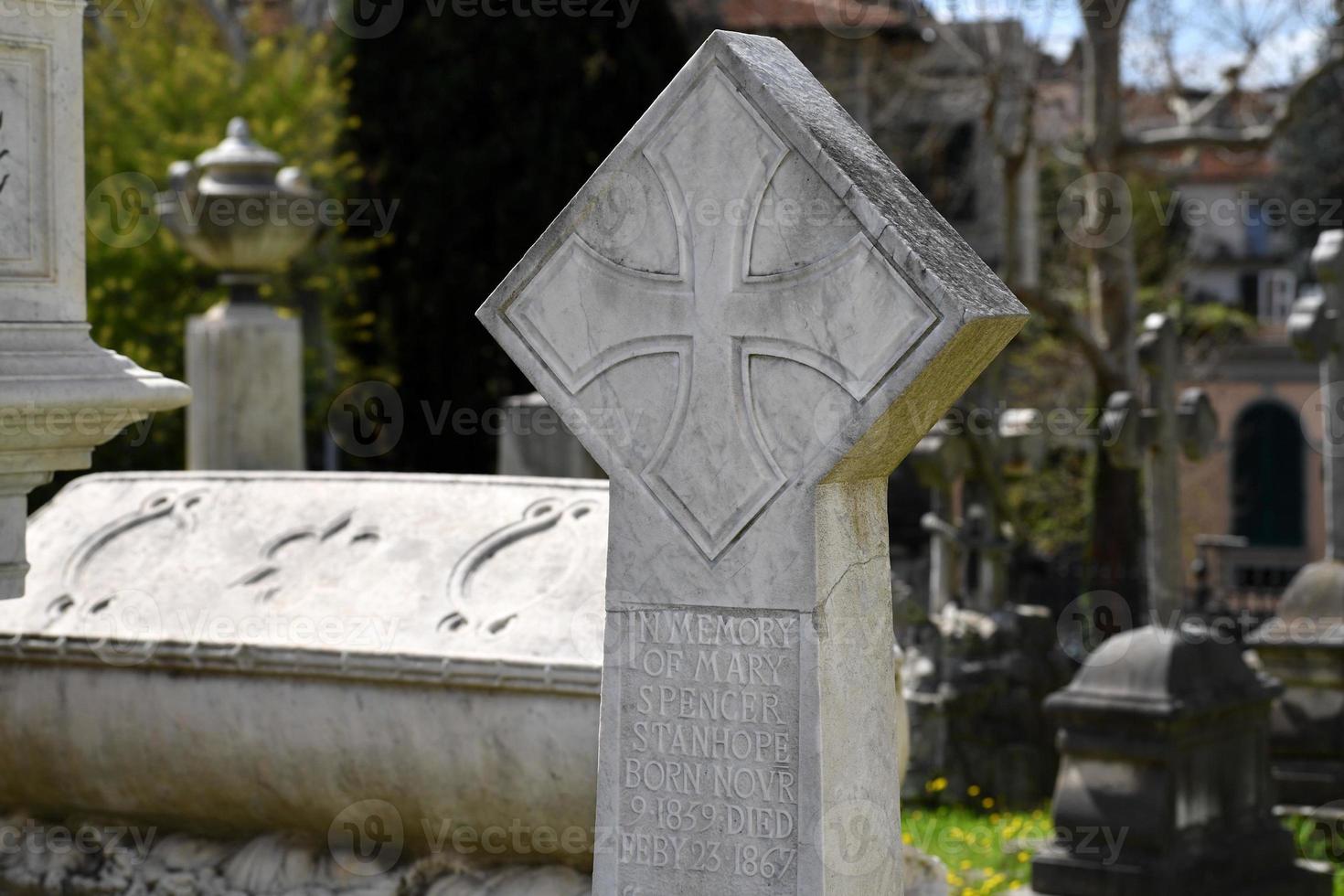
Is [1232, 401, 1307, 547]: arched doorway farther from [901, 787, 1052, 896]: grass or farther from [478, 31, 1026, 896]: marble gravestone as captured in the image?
[478, 31, 1026, 896]: marble gravestone

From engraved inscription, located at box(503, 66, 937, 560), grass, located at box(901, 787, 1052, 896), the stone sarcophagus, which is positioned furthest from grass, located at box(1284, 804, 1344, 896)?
engraved inscription, located at box(503, 66, 937, 560)

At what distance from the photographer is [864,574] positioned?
3.24 m

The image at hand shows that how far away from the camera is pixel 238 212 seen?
9.10 m

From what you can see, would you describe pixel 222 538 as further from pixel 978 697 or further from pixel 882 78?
pixel 882 78

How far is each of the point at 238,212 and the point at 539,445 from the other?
201cm

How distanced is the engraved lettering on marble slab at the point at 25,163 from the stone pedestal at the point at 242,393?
489 cm

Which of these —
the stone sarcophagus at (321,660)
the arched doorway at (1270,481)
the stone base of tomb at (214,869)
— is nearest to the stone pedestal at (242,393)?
the stone sarcophagus at (321,660)

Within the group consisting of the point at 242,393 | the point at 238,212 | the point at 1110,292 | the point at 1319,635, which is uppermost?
the point at 1110,292

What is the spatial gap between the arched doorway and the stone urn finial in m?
22.1

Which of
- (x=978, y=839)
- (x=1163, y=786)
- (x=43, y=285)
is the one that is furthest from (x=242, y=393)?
(x=1163, y=786)

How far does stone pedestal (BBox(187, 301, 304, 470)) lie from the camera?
900cm

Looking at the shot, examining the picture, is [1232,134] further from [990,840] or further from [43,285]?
[43,285]

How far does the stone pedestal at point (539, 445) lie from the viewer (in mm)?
8586

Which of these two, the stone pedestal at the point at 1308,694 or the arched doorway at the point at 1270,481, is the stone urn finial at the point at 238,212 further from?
the arched doorway at the point at 1270,481
